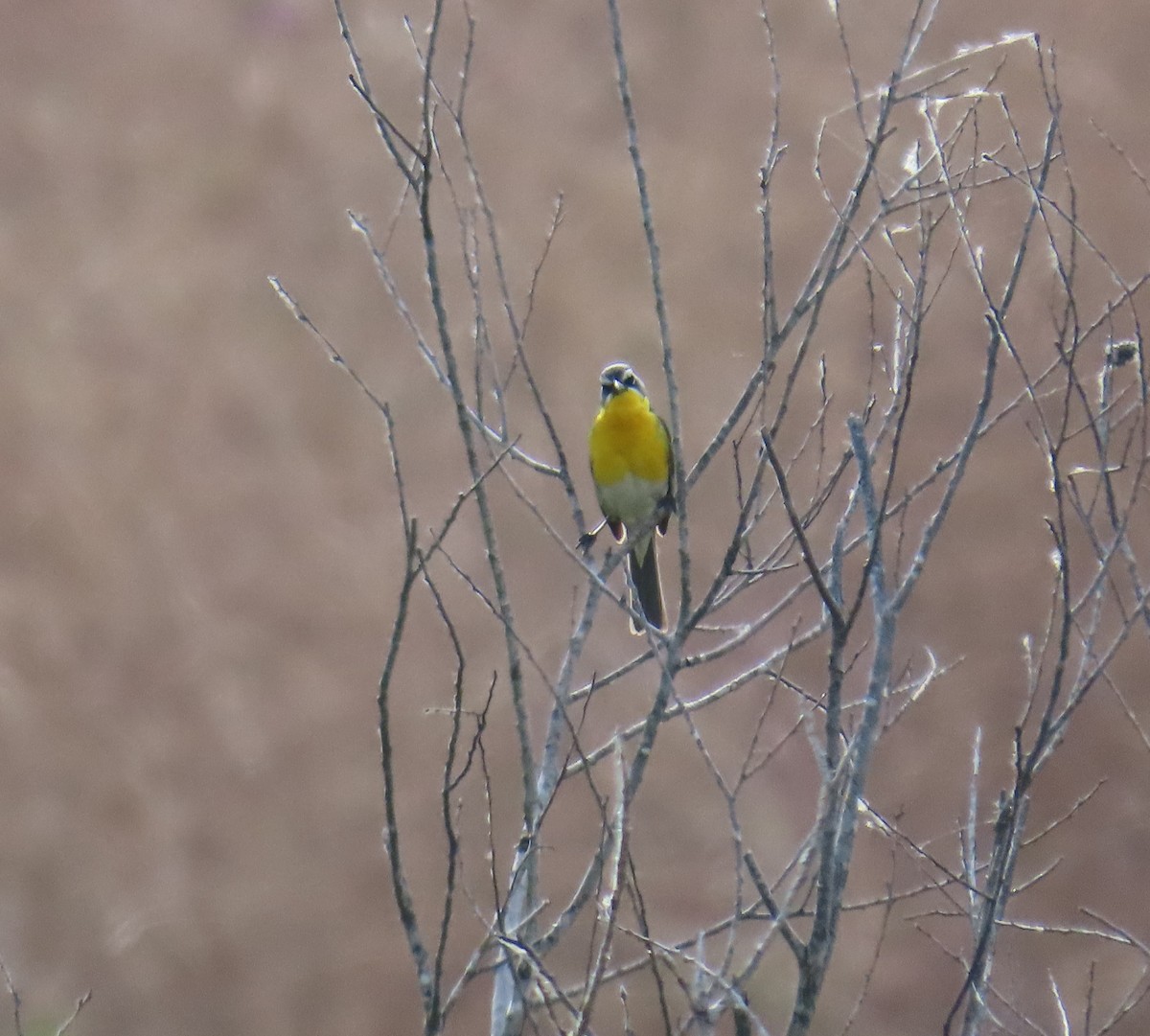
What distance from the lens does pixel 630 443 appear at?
3.36 metres

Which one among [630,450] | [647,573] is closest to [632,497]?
[630,450]

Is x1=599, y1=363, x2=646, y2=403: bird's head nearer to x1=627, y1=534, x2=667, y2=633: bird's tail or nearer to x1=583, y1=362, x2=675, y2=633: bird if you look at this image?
x1=583, y1=362, x2=675, y2=633: bird

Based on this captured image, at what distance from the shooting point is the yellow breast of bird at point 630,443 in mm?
3359

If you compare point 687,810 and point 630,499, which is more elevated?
point 630,499

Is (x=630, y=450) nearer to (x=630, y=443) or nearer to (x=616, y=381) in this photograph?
(x=630, y=443)

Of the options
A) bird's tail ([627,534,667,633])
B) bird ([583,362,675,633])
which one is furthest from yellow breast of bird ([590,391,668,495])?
bird's tail ([627,534,667,633])

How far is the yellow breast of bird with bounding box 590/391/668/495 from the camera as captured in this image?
3.36m

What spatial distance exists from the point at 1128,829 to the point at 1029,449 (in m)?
1.08

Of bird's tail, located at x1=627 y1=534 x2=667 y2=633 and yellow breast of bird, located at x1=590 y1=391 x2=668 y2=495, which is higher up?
yellow breast of bird, located at x1=590 y1=391 x2=668 y2=495

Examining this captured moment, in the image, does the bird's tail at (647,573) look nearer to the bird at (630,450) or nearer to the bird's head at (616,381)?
the bird at (630,450)

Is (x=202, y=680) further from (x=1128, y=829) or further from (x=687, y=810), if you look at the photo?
(x=1128, y=829)

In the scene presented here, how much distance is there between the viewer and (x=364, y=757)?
12.5ft

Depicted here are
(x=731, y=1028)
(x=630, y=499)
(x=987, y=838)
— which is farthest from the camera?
(x=987, y=838)

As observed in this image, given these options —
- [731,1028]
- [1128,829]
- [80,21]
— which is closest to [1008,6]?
[1128,829]
